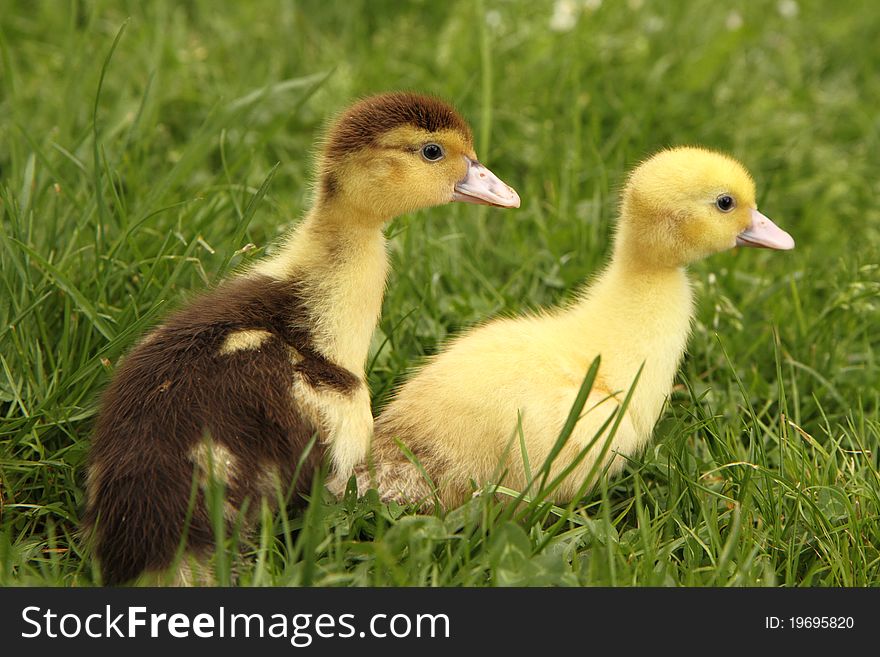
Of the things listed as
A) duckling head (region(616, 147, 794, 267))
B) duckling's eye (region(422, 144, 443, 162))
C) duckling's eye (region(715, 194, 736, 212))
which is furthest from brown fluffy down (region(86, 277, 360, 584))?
duckling's eye (region(715, 194, 736, 212))

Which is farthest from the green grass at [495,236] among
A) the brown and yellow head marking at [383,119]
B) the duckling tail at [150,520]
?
the brown and yellow head marking at [383,119]

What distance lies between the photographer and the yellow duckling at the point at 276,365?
8.86 feet

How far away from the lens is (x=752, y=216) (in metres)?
3.42

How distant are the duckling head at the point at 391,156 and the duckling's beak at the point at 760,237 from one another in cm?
90

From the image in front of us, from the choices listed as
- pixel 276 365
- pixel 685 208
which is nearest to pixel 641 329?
pixel 685 208

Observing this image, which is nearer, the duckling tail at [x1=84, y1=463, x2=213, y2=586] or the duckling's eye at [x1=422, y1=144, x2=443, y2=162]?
the duckling tail at [x1=84, y1=463, x2=213, y2=586]

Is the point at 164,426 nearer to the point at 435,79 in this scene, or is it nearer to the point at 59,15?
the point at 435,79

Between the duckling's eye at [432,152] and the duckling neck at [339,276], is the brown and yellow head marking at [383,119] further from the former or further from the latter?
the duckling neck at [339,276]

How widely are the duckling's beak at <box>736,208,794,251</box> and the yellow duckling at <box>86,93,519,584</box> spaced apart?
722mm

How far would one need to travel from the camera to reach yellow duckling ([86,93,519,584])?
2.70 m

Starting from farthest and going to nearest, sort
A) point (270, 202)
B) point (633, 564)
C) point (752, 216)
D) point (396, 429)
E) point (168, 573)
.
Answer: point (270, 202), point (752, 216), point (396, 429), point (633, 564), point (168, 573)

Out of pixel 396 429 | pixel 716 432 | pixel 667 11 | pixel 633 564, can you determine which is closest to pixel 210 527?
pixel 396 429

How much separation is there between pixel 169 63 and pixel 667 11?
2553 millimetres

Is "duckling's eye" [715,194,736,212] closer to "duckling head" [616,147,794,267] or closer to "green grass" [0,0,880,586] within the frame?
"duckling head" [616,147,794,267]
